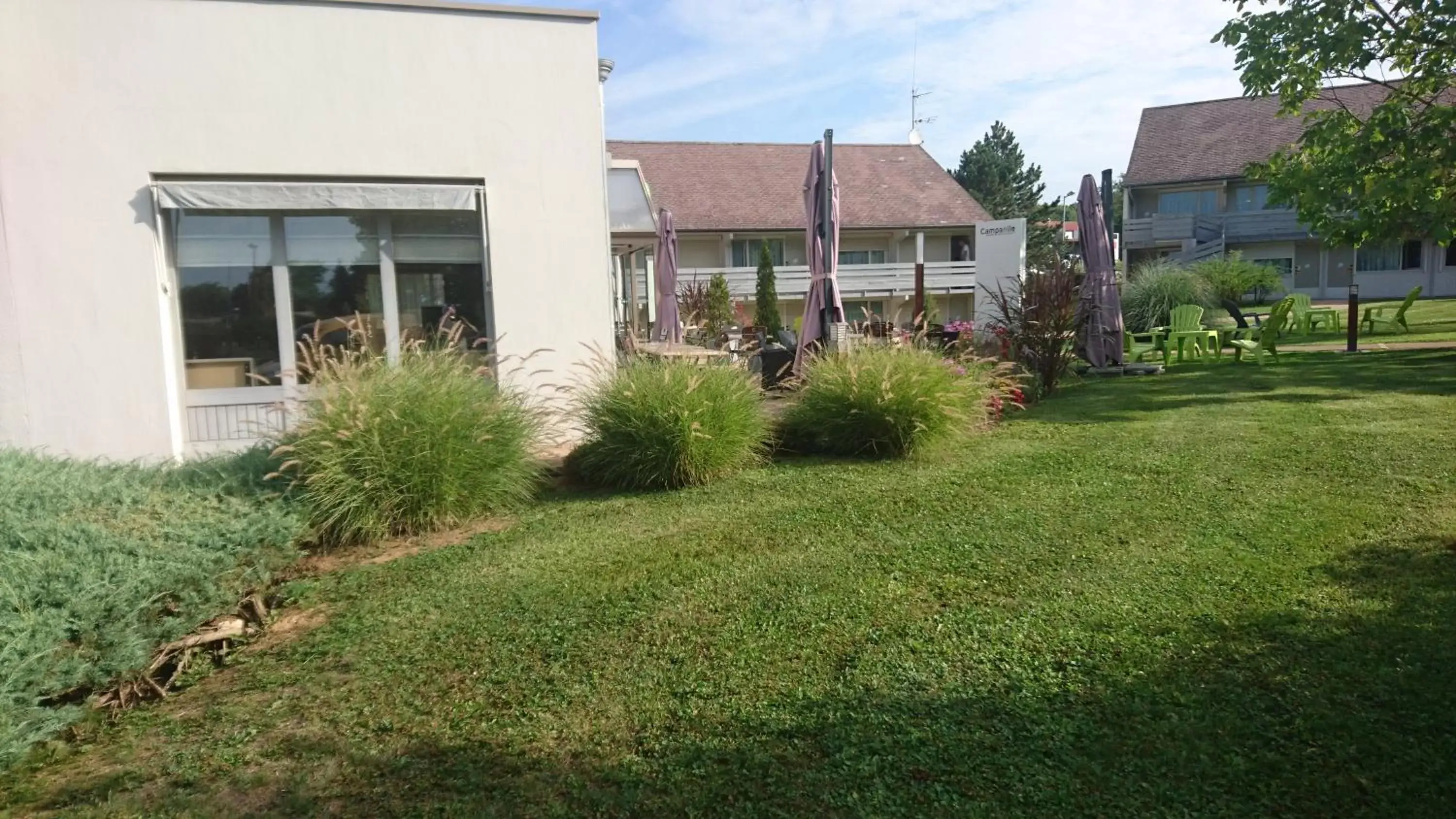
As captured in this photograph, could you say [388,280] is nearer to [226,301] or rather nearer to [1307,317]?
[226,301]

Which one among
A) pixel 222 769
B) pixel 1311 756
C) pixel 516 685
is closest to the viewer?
pixel 1311 756

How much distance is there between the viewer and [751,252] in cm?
2923

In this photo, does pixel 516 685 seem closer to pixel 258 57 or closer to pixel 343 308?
pixel 343 308

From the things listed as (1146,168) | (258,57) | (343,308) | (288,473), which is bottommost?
(288,473)

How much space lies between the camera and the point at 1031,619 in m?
3.94

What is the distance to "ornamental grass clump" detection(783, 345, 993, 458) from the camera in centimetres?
735

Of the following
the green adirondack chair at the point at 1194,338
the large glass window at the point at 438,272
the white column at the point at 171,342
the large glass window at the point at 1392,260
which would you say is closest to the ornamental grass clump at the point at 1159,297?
the green adirondack chair at the point at 1194,338

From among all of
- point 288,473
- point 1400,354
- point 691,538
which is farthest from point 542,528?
point 1400,354

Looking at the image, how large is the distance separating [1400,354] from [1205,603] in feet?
40.6

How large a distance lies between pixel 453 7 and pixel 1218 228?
3426cm

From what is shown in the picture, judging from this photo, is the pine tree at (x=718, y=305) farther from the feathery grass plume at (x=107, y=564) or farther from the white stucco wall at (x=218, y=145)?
the feathery grass plume at (x=107, y=564)

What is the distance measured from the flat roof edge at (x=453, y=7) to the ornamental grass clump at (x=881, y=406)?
426 centimetres

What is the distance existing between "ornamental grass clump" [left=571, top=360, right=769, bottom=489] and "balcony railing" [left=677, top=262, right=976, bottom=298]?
19.1 m

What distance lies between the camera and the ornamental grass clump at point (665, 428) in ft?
22.2
